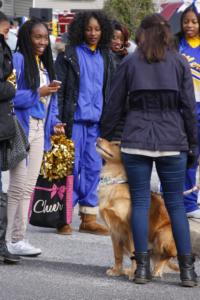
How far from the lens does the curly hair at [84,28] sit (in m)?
8.31

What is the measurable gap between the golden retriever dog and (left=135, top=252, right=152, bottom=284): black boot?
187 mm

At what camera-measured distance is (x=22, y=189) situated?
266 inches

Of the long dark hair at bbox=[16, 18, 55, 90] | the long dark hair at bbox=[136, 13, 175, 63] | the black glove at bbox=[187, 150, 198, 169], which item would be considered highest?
the long dark hair at bbox=[136, 13, 175, 63]

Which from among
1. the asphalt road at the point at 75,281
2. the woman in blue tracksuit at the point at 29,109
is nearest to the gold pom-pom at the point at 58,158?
the woman in blue tracksuit at the point at 29,109

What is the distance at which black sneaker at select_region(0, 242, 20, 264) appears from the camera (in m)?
6.63

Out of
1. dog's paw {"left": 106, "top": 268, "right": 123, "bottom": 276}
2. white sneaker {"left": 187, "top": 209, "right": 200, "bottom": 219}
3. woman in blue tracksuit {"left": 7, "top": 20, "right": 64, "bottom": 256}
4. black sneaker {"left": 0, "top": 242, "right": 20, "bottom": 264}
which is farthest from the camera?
white sneaker {"left": 187, "top": 209, "right": 200, "bottom": 219}

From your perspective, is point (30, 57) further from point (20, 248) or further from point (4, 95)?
point (20, 248)

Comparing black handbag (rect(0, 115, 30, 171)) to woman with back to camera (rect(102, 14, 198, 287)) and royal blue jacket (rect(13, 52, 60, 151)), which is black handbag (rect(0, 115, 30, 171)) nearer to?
royal blue jacket (rect(13, 52, 60, 151))

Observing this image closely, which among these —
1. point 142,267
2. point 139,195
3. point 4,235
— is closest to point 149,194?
point 139,195

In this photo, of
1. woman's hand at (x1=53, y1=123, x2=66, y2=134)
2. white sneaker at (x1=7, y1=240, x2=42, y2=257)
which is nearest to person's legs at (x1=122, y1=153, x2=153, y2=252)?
white sneaker at (x1=7, y1=240, x2=42, y2=257)

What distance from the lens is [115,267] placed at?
21.2 feet

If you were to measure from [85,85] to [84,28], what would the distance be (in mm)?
542

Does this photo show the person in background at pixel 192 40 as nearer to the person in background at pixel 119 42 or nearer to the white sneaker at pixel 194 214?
the white sneaker at pixel 194 214

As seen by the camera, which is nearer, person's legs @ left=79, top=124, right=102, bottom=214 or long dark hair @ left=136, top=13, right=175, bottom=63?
long dark hair @ left=136, top=13, right=175, bottom=63
